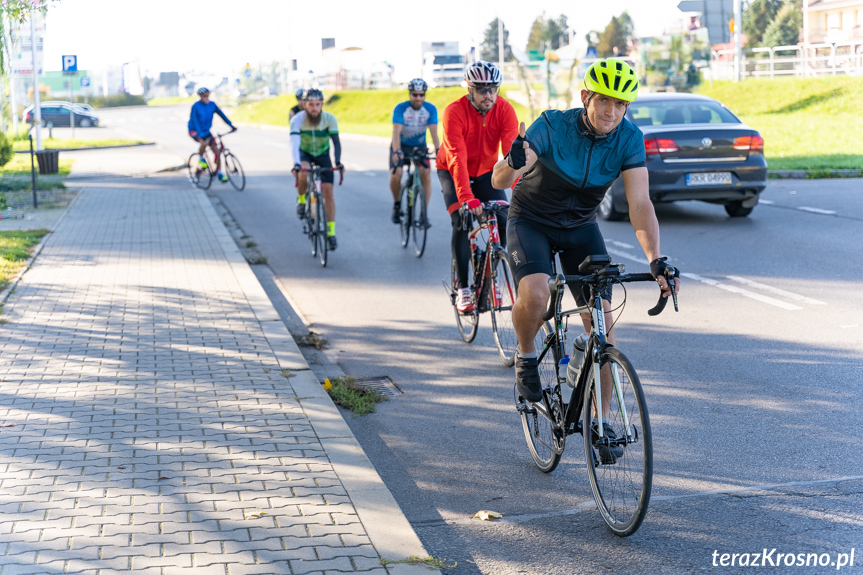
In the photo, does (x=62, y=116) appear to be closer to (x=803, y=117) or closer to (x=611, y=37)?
(x=803, y=117)

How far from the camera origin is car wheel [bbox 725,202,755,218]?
13680mm

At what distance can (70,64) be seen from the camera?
30.0m

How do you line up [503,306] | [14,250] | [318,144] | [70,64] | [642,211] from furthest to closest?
[70,64]
[14,250]
[318,144]
[503,306]
[642,211]

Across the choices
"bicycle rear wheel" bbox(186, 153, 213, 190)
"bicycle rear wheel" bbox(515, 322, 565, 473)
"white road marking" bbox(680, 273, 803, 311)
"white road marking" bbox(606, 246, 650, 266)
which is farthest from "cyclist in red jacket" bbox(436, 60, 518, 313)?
"bicycle rear wheel" bbox(186, 153, 213, 190)

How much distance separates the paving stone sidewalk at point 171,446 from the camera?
3.73 m

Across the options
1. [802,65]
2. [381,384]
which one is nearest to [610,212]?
[381,384]

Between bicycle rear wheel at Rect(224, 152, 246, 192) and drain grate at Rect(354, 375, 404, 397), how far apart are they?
14.1 m

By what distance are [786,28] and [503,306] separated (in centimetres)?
9149

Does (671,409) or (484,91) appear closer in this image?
(671,409)

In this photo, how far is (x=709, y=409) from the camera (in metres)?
5.73

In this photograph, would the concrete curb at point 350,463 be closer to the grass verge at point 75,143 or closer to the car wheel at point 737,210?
the car wheel at point 737,210

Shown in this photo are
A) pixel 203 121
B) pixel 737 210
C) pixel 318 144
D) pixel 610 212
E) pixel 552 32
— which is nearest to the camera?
pixel 318 144

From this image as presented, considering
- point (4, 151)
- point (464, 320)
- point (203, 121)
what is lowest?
point (464, 320)

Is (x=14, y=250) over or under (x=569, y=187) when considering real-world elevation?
under
